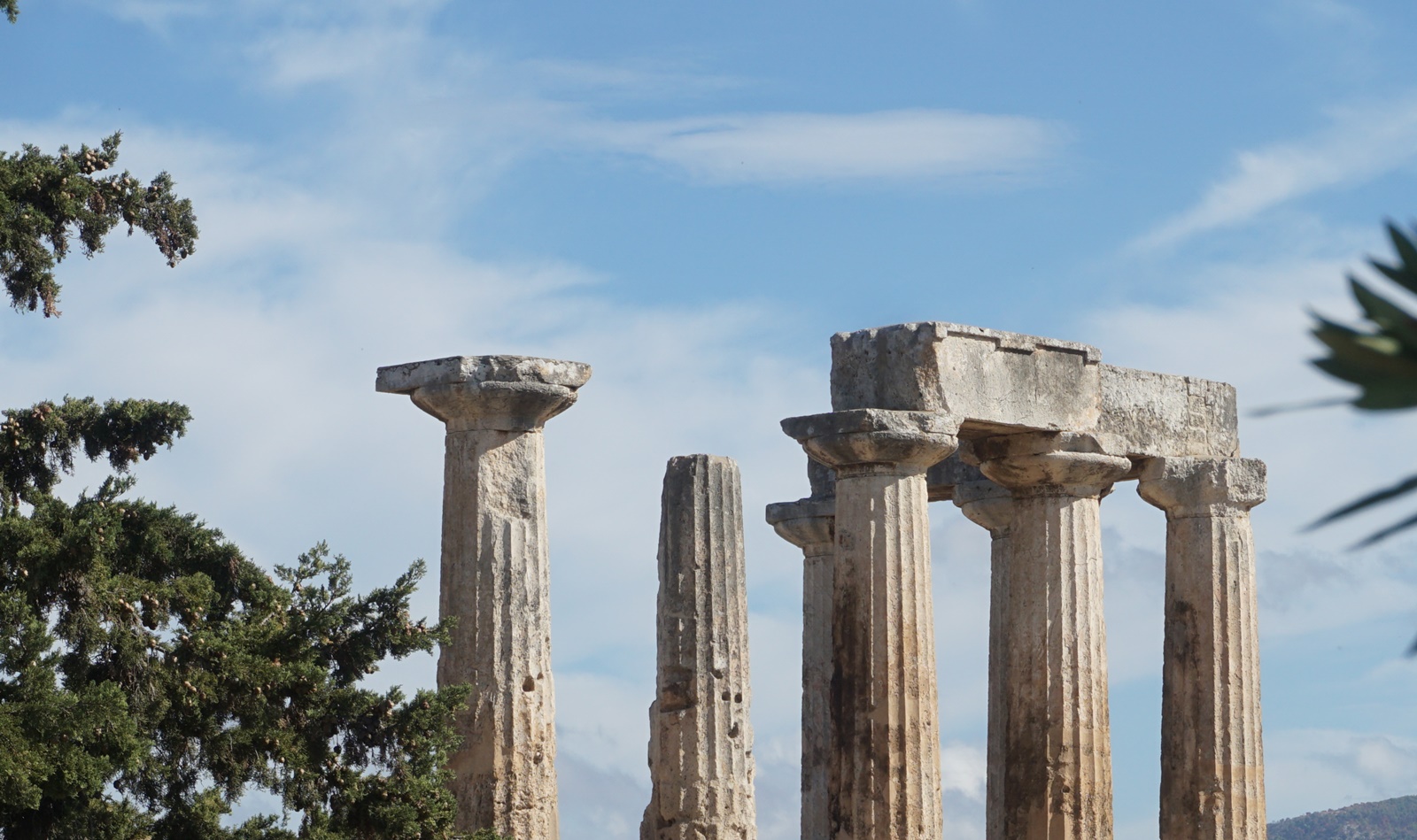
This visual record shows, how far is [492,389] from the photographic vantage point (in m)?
18.3

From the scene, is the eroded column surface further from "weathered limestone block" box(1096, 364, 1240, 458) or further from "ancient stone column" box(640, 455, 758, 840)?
"weathered limestone block" box(1096, 364, 1240, 458)

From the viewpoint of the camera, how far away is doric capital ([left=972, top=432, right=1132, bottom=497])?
71.1ft

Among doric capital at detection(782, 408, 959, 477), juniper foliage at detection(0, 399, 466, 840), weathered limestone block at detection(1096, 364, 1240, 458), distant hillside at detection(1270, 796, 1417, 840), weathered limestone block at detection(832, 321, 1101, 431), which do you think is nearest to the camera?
juniper foliage at detection(0, 399, 466, 840)

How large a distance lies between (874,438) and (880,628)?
73.8 inches

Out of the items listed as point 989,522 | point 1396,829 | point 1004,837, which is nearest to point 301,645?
point 1004,837

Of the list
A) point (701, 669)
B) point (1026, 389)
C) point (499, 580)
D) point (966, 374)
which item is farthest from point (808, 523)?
point (499, 580)

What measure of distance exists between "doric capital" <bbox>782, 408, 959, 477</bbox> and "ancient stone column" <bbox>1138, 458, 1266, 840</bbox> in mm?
4788

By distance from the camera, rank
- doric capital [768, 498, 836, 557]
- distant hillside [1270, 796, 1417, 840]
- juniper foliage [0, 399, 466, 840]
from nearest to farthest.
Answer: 1. juniper foliage [0, 399, 466, 840]
2. doric capital [768, 498, 836, 557]
3. distant hillside [1270, 796, 1417, 840]

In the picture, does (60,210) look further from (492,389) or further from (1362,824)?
(1362,824)

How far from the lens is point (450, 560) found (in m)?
18.6

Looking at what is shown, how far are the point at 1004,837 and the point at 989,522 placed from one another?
15.6ft

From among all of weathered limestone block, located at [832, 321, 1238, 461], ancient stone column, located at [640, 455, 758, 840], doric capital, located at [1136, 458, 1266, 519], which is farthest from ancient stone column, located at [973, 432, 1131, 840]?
ancient stone column, located at [640, 455, 758, 840]

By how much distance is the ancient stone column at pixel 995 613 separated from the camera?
79.6ft

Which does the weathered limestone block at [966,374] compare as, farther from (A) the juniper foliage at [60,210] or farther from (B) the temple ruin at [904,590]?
(A) the juniper foliage at [60,210]
